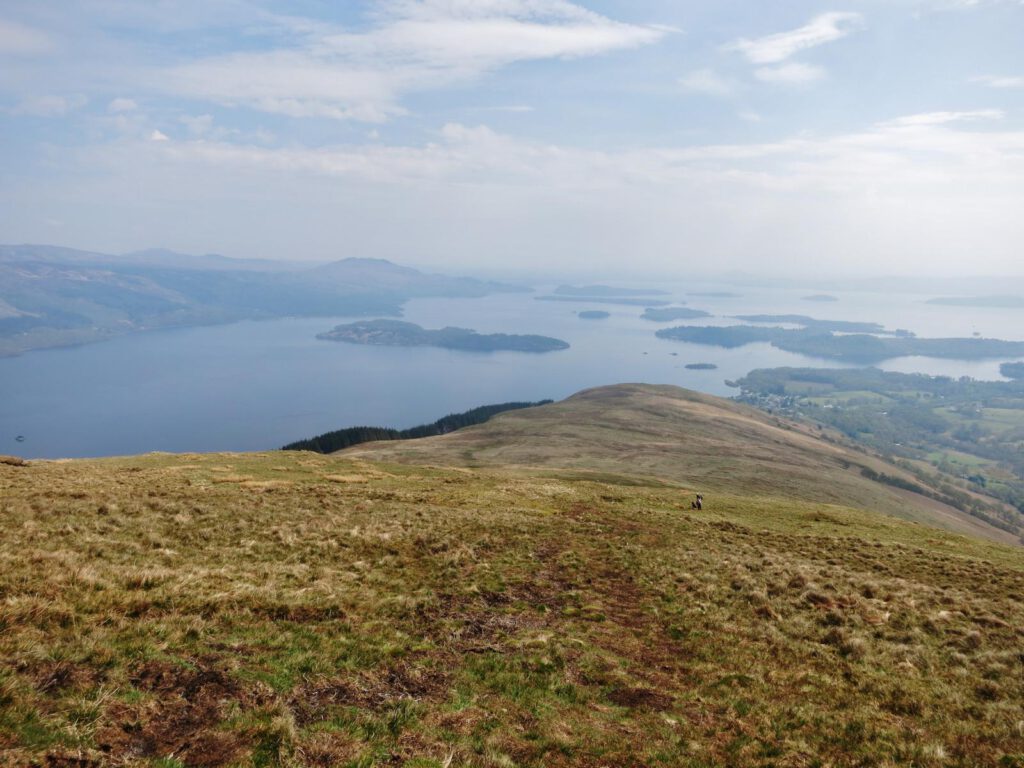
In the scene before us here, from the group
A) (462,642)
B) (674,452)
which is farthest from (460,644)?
(674,452)

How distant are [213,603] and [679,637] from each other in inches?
585

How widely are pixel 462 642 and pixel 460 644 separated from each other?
0.56ft

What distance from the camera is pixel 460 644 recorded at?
50.3 feet

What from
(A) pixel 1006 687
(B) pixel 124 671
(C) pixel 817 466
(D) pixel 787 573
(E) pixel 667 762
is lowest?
(C) pixel 817 466

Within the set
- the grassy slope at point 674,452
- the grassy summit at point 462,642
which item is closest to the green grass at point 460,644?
the grassy summit at point 462,642

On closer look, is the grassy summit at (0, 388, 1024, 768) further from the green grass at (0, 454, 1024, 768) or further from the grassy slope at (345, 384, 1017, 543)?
the grassy slope at (345, 384, 1017, 543)

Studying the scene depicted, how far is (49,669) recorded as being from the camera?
9781mm

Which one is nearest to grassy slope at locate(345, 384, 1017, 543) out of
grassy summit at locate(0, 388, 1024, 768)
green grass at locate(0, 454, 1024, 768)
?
grassy summit at locate(0, 388, 1024, 768)

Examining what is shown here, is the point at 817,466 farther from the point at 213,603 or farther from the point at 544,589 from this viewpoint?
the point at 213,603

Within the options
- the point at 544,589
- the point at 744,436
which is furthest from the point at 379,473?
the point at 744,436

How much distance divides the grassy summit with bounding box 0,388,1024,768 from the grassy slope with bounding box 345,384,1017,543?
Answer: 46.2 metres

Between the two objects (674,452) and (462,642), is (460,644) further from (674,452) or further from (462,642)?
(674,452)

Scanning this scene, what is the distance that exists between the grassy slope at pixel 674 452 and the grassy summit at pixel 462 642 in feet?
152

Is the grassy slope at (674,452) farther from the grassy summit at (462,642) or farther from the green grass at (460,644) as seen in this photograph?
the green grass at (460,644)
